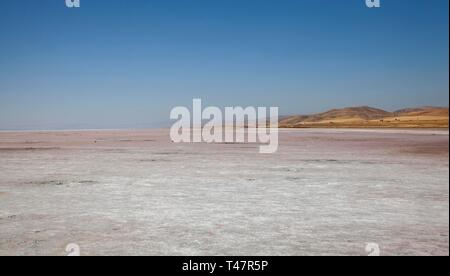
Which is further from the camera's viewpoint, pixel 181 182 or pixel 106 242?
pixel 181 182

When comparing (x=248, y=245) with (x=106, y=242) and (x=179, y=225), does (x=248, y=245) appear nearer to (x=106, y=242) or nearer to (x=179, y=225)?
(x=179, y=225)

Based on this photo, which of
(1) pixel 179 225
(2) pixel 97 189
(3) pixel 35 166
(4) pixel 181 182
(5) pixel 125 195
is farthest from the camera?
(3) pixel 35 166

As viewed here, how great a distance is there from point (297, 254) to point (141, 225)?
280 cm

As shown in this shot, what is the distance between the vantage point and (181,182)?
11.6 m

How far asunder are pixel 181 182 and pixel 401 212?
602 cm

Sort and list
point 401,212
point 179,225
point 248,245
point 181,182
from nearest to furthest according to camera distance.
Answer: point 248,245, point 179,225, point 401,212, point 181,182

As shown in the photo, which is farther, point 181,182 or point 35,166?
point 35,166

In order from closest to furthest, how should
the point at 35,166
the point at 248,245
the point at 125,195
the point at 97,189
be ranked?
the point at 248,245 → the point at 125,195 → the point at 97,189 → the point at 35,166

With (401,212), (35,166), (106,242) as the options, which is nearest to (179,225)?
(106,242)

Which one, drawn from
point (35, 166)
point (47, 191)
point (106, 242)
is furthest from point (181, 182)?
point (35, 166)
